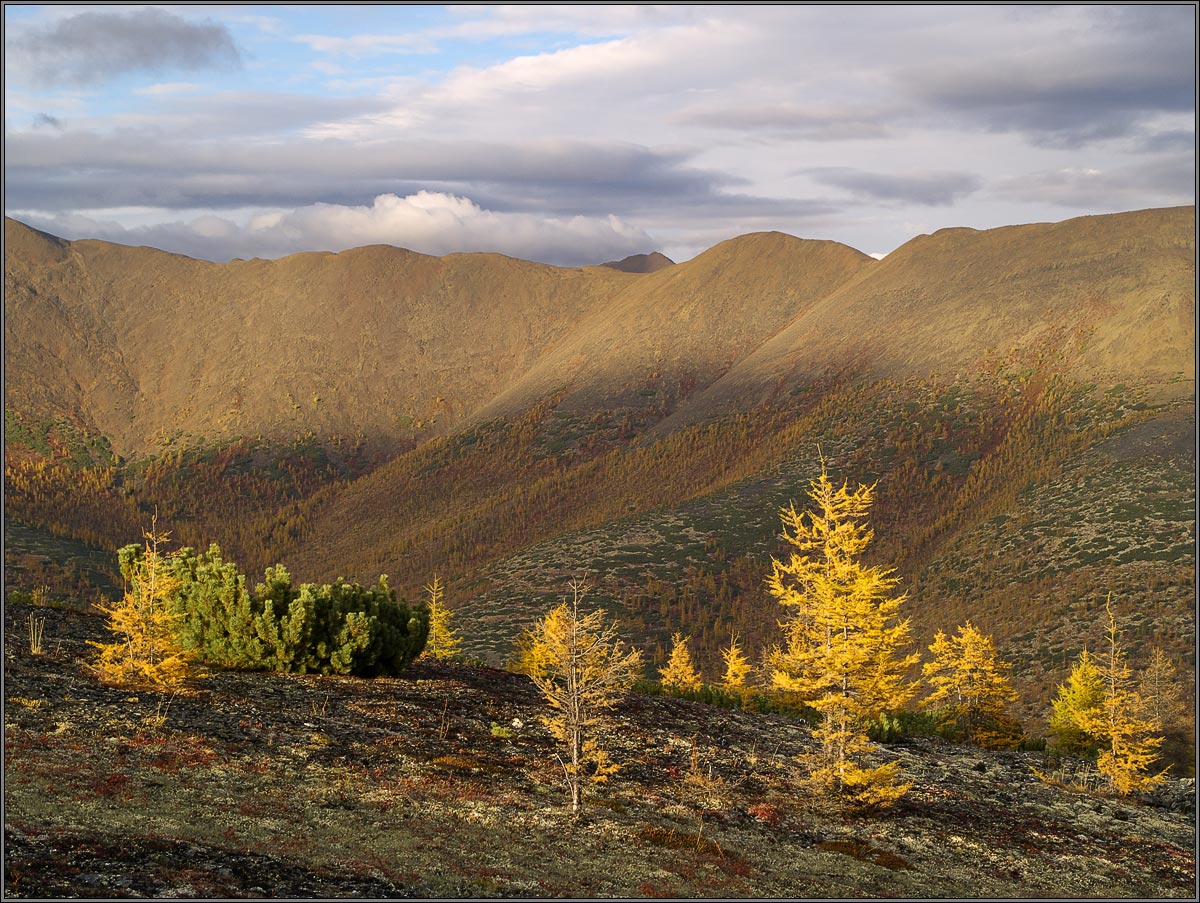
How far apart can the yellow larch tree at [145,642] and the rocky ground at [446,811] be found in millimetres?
530

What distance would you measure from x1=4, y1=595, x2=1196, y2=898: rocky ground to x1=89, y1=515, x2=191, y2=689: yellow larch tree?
1.74ft

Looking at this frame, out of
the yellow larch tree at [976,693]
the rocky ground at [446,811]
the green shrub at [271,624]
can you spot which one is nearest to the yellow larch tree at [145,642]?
the rocky ground at [446,811]

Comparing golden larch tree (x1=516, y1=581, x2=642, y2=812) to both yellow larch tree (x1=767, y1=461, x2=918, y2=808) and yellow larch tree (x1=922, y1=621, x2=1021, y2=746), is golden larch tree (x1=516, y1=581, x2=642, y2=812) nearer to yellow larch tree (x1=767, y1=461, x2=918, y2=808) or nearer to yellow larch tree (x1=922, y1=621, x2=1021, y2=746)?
yellow larch tree (x1=767, y1=461, x2=918, y2=808)

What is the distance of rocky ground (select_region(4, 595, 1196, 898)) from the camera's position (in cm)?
1415

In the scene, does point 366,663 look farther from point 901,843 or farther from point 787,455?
point 787,455

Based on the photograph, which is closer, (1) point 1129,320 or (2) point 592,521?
(1) point 1129,320

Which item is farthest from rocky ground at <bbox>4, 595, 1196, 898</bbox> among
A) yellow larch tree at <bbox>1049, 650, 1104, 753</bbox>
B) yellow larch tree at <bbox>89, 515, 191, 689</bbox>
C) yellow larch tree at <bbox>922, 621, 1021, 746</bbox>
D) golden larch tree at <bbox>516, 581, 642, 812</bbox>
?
yellow larch tree at <bbox>922, 621, 1021, 746</bbox>

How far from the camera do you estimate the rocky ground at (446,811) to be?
1415 centimetres

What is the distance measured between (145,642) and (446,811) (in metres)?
8.76

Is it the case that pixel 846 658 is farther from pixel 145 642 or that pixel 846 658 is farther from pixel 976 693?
pixel 976 693

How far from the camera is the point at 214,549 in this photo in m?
29.4

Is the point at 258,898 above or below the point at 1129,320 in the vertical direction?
below

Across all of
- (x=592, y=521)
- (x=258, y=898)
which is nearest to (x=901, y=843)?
(x=258, y=898)

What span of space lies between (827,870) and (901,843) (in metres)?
3.80
